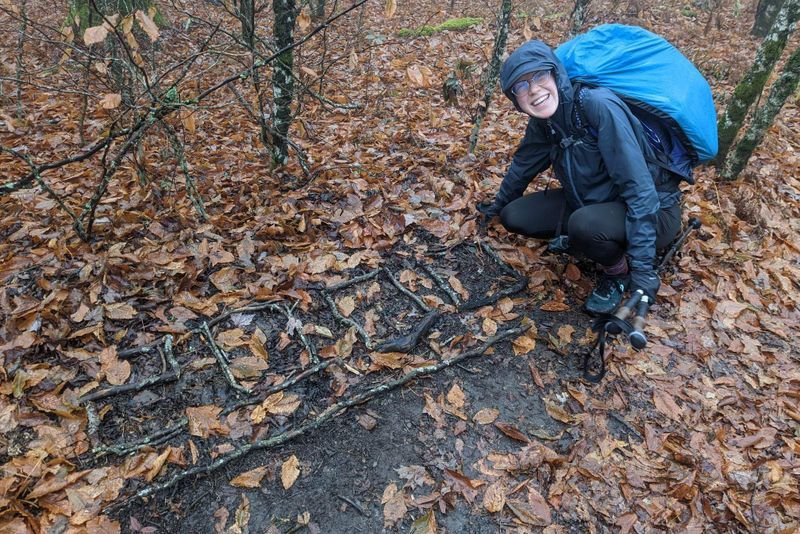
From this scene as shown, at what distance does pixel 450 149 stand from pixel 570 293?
2363 mm

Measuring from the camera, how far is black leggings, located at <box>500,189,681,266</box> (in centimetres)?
318

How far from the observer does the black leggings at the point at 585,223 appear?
3176 mm

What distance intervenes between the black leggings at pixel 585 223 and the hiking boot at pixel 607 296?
203mm

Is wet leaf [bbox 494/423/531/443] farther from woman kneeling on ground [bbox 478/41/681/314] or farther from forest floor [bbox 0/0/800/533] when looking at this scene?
woman kneeling on ground [bbox 478/41/681/314]

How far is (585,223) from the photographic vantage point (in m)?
3.21

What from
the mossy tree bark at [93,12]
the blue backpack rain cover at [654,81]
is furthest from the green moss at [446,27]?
the blue backpack rain cover at [654,81]

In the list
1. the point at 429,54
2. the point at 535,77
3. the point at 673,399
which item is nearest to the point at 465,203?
the point at 535,77

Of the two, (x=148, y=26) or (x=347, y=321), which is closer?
(x=148, y=26)

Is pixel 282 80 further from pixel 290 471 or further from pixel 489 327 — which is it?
pixel 290 471

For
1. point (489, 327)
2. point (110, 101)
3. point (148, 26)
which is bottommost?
point (489, 327)

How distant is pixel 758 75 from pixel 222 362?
5.53 metres

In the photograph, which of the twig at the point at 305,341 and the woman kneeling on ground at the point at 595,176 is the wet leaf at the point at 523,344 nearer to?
the woman kneeling on ground at the point at 595,176

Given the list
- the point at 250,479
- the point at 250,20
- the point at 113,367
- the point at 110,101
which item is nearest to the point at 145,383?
the point at 113,367

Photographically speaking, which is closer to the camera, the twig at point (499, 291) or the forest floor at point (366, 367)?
the forest floor at point (366, 367)
